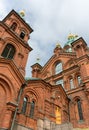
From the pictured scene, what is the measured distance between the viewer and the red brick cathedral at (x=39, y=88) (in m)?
12.8

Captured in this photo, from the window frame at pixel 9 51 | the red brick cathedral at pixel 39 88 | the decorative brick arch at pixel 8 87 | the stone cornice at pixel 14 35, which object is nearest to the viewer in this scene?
the decorative brick arch at pixel 8 87

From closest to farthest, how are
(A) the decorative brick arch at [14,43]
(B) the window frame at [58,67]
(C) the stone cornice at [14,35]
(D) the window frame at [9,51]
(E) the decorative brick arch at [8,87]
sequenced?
(E) the decorative brick arch at [8,87] < (D) the window frame at [9,51] < (A) the decorative brick arch at [14,43] < (C) the stone cornice at [14,35] < (B) the window frame at [58,67]

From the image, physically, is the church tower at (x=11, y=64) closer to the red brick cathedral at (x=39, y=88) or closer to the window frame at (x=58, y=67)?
the red brick cathedral at (x=39, y=88)

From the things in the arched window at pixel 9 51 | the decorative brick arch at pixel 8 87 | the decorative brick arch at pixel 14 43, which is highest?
the decorative brick arch at pixel 14 43

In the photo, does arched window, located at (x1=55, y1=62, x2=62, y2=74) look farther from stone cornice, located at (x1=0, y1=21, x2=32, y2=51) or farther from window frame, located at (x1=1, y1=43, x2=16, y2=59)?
window frame, located at (x1=1, y1=43, x2=16, y2=59)

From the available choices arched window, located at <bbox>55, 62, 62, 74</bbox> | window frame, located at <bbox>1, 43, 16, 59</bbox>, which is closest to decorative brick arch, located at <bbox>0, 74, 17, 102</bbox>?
window frame, located at <bbox>1, 43, 16, 59</bbox>

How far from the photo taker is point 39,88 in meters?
16.8

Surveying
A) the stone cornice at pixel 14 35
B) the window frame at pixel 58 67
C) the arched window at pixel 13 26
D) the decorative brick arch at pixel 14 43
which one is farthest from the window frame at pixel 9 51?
the window frame at pixel 58 67

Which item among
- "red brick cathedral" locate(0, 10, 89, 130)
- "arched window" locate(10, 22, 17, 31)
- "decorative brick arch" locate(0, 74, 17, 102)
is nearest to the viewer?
"decorative brick arch" locate(0, 74, 17, 102)

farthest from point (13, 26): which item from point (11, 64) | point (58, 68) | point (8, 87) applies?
point (8, 87)

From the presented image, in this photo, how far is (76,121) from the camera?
59.1 feet

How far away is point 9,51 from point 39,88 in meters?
5.68

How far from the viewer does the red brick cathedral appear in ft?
41.9

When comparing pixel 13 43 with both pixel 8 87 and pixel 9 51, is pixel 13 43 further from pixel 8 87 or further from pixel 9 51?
pixel 8 87
